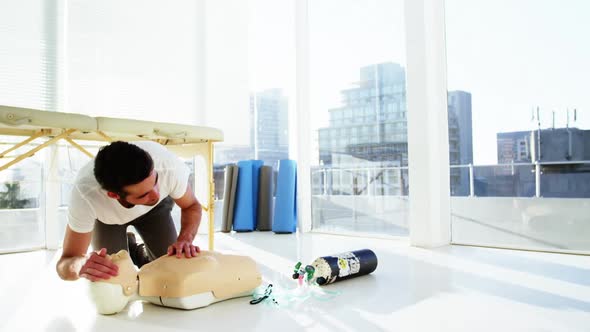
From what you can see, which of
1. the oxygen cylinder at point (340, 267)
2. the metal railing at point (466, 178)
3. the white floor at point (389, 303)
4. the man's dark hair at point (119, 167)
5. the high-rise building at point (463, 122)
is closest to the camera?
the man's dark hair at point (119, 167)

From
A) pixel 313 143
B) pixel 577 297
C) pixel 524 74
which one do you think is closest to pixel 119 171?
pixel 577 297

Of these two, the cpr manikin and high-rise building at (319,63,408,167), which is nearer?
the cpr manikin

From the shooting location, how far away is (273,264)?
108 inches

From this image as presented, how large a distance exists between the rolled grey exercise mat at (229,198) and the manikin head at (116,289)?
8.94ft

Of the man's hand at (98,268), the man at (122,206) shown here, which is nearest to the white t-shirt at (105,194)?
the man at (122,206)

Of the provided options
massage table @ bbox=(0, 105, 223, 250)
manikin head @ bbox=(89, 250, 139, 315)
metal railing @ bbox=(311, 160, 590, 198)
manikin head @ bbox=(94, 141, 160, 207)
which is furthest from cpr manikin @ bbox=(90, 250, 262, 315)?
metal railing @ bbox=(311, 160, 590, 198)

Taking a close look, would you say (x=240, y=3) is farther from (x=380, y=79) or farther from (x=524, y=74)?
(x=524, y=74)

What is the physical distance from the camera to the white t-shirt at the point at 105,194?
1.67 meters

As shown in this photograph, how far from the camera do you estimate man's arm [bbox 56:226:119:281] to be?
1603 mm

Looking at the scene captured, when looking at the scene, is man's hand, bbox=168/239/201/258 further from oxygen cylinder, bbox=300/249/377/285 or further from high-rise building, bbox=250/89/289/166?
high-rise building, bbox=250/89/289/166

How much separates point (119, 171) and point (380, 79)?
2.98 metres

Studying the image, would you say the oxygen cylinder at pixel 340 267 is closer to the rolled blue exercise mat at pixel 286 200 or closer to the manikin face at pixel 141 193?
the manikin face at pixel 141 193

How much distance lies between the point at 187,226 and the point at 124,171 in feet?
1.99

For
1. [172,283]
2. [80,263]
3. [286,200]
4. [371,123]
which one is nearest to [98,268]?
[80,263]
